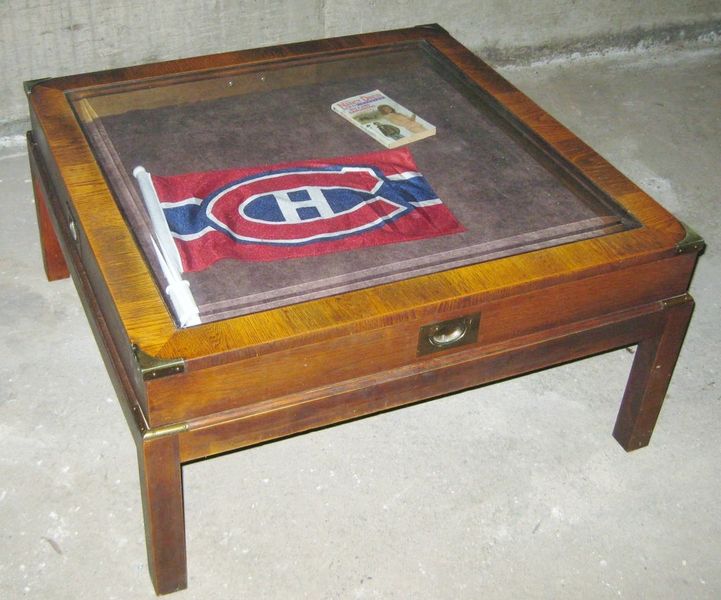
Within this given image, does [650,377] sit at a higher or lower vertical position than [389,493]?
higher

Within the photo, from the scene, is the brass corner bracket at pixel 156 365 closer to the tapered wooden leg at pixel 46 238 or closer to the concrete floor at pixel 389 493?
the concrete floor at pixel 389 493

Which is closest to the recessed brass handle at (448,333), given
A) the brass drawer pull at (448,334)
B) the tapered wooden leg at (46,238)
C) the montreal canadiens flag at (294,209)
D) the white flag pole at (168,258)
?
the brass drawer pull at (448,334)

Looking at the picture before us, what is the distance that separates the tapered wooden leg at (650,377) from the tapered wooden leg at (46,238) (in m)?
1.19

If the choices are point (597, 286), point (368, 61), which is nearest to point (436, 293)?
point (597, 286)

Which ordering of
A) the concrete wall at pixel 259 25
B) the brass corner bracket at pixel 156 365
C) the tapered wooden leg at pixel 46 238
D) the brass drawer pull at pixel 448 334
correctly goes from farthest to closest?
1. the concrete wall at pixel 259 25
2. the tapered wooden leg at pixel 46 238
3. the brass drawer pull at pixel 448 334
4. the brass corner bracket at pixel 156 365

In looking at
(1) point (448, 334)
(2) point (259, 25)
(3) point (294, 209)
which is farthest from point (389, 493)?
(2) point (259, 25)

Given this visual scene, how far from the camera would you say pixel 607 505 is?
1972 millimetres

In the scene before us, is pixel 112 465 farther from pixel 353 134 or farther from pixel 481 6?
pixel 481 6

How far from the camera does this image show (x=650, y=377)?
1.93 m

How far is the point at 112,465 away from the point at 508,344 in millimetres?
785

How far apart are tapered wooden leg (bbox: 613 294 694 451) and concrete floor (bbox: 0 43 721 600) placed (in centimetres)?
5

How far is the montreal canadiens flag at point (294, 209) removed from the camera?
1.71 metres

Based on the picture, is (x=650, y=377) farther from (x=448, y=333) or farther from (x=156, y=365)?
(x=156, y=365)

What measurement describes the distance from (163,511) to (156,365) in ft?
0.93
